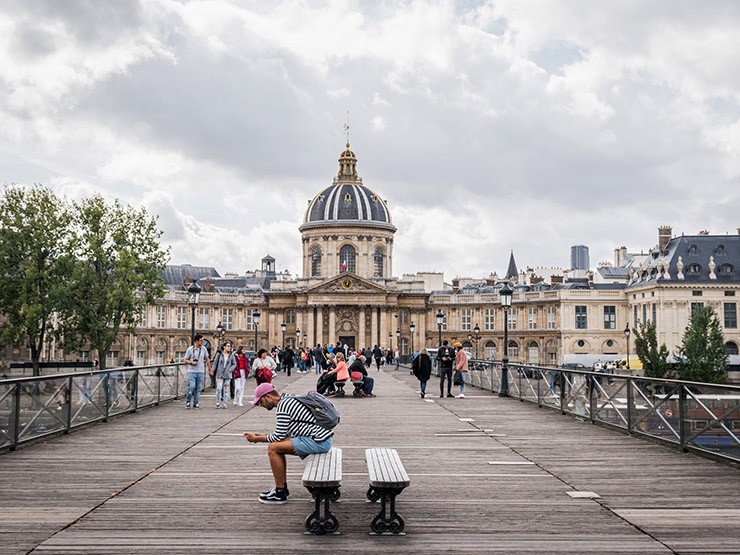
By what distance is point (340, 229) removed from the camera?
357ft

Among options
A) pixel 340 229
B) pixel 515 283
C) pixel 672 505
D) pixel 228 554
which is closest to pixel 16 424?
pixel 228 554

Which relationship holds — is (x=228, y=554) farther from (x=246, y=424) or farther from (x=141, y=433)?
(x=246, y=424)

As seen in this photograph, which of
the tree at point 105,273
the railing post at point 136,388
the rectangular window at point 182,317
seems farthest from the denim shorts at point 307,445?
the rectangular window at point 182,317

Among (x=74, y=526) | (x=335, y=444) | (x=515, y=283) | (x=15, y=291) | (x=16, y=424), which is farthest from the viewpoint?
(x=515, y=283)

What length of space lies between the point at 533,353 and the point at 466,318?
1037cm

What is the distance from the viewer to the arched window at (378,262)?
11031 centimetres

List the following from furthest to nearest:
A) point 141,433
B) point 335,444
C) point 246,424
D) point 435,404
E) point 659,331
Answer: point 659,331 → point 435,404 → point 246,424 → point 141,433 → point 335,444

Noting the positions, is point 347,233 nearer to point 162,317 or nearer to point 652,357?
point 162,317

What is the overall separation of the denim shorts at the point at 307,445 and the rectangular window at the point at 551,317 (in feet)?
295

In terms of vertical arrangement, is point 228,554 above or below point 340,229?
below

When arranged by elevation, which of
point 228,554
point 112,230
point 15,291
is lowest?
point 228,554

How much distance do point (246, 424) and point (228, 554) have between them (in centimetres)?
1238

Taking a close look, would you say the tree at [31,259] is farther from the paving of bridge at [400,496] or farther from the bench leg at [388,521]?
the bench leg at [388,521]

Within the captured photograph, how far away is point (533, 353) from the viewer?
10106 centimetres
